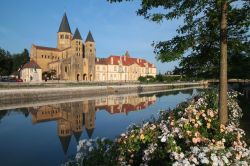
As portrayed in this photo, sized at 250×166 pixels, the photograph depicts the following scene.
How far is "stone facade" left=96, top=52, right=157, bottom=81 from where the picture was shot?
10756 centimetres

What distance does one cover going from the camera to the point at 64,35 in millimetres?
104875

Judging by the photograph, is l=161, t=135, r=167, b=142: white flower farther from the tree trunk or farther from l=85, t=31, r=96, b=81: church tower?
l=85, t=31, r=96, b=81: church tower

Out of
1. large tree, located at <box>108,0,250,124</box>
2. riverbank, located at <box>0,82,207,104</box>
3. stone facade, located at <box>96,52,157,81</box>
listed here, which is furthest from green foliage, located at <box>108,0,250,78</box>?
stone facade, located at <box>96,52,157,81</box>

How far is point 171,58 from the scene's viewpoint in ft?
28.8

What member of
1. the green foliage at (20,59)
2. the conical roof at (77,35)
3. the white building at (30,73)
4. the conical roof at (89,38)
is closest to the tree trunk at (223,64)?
the white building at (30,73)

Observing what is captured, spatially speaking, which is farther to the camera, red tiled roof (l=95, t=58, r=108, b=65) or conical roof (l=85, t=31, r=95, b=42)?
red tiled roof (l=95, t=58, r=108, b=65)

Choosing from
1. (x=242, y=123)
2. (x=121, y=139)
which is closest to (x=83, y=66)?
(x=242, y=123)

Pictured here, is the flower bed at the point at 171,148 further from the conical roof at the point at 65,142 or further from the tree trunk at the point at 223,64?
the conical roof at the point at 65,142

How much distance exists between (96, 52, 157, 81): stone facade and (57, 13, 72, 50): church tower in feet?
41.0

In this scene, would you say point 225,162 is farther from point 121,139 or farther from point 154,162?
point 121,139

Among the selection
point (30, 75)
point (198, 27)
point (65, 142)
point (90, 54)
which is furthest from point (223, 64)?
point (90, 54)

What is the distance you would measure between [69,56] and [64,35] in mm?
10896

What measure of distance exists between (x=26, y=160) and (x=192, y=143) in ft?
29.6

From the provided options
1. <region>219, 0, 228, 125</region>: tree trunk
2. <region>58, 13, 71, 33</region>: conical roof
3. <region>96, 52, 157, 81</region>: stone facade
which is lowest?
<region>219, 0, 228, 125</region>: tree trunk
